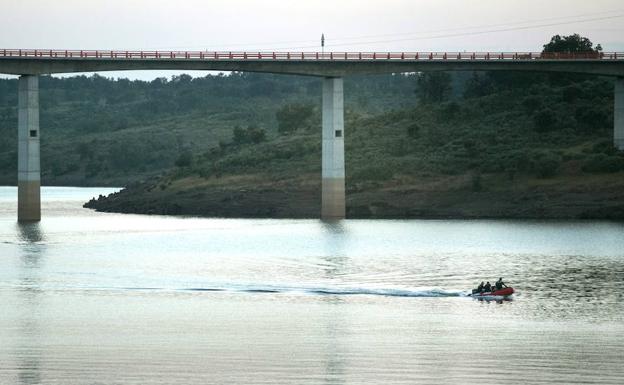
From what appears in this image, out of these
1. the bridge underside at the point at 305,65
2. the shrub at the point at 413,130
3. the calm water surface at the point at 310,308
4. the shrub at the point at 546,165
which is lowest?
the calm water surface at the point at 310,308

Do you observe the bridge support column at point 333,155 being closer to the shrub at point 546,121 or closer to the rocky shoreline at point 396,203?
the rocky shoreline at point 396,203

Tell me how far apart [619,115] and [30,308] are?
88181mm

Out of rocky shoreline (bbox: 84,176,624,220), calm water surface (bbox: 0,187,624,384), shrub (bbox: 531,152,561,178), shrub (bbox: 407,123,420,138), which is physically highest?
shrub (bbox: 407,123,420,138)

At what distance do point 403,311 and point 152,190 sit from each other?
98.4 m

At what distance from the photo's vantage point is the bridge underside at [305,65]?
406ft

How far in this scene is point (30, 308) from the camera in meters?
60.9

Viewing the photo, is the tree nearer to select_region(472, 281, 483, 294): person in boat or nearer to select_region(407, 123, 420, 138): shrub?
select_region(407, 123, 420, 138): shrub

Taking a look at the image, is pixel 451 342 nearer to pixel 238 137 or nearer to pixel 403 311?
pixel 403 311

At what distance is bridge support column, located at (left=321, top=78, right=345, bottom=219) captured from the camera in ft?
420

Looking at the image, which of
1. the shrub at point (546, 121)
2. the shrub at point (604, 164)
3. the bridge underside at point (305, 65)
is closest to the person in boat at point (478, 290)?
the bridge underside at point (305, 65)

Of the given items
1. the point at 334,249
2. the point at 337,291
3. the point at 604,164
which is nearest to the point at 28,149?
the point at 334,249

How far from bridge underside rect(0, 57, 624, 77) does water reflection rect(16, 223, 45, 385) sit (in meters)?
22.4

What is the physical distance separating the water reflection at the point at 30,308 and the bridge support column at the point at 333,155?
31616 millimetres

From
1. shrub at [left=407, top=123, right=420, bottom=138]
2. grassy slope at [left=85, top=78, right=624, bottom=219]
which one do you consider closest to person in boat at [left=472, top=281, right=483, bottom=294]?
grassy slope at [left=85, top=78, right=624, bottom=219]
